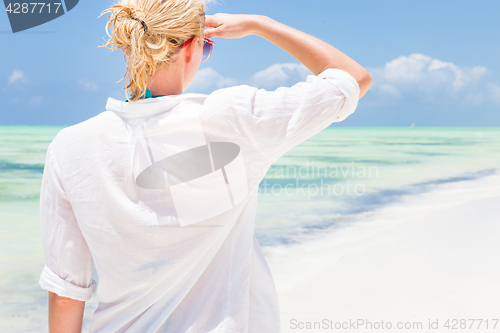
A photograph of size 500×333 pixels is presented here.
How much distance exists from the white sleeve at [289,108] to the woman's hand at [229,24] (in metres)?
0.26

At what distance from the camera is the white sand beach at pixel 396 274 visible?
280cm

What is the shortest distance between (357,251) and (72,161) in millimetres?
3862

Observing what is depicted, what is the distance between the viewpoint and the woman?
738 millimetres

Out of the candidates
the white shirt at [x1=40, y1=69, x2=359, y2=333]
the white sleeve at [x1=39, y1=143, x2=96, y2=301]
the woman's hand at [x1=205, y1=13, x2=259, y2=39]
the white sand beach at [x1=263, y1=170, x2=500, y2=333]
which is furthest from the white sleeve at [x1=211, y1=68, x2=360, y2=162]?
the white sand beach at [x1=263, y1=170, x2=500, y2=333]

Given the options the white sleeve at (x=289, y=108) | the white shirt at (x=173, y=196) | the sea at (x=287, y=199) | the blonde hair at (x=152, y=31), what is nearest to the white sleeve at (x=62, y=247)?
the white shirt at (x=173, y=196)

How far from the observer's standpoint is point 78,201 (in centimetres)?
78

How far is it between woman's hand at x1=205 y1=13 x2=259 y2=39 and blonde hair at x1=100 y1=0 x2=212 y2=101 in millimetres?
145

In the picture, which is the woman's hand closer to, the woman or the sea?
the woman

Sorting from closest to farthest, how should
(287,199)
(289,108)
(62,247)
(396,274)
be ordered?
(289,108)
(62,247)
(396,274)
(287,199)

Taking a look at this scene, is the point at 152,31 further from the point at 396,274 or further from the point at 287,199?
the point at 287,199

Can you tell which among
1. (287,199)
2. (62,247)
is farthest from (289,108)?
(287,199)

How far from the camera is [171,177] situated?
77 centimetres

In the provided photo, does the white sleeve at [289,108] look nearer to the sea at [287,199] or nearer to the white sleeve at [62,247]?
the white sleeve at [62,247]

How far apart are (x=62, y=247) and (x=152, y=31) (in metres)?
0.49
